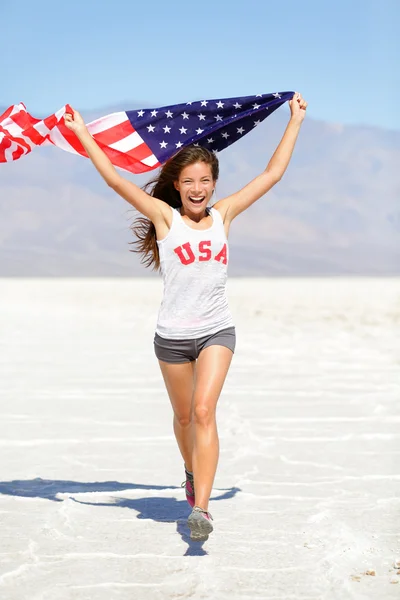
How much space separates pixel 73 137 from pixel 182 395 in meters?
1.85

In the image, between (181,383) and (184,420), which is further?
(184,420)

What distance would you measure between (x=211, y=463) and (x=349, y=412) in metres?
4.26

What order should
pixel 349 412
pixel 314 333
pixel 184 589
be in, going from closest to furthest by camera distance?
pixel 184 589
pixel 349 412
pixel 314 333

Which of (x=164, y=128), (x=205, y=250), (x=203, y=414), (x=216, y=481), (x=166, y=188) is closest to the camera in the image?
(x=203, y=414)

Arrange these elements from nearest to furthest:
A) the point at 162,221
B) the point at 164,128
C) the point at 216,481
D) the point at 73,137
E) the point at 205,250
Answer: the point at 205,250, the point at 162,221, the point at 164,128, the point at 73,137, the point at 216,481

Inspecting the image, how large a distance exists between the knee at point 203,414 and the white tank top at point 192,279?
0.37m

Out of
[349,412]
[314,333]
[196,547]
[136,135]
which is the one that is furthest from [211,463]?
[314,333]

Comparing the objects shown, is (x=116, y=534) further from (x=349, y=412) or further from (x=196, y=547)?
(x=349, y=412)

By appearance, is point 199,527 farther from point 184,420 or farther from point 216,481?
point 216,481

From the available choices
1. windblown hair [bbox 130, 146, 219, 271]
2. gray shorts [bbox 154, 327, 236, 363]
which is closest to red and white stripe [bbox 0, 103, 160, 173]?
windblown hair [bbox 130, 146, 219, 271]

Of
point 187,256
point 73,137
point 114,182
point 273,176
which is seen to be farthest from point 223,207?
point 73,137

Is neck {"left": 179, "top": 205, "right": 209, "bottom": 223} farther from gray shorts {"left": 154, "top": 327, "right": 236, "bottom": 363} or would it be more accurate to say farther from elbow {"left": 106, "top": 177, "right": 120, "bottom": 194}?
gray shorts {"left": 154, "top": 327, "right": 236, "bottom": 363}

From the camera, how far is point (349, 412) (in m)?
8.89

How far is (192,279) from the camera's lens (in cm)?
491
